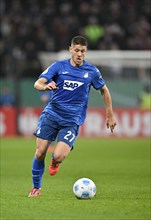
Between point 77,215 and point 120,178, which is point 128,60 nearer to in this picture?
point 120,178

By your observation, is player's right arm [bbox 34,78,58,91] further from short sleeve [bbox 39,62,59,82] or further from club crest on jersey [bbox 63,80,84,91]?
club crest on jersey [bbox 63,80,84,91]

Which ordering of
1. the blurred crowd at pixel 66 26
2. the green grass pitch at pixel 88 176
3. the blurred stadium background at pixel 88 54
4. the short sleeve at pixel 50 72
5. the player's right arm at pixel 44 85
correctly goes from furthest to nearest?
the blurred crowd at pixel 66 26 < the blurred stadium background at pixel 88 54 < the short sleeve at pixel 50 72 < the player's right arm at pixel 44 85 < the green grass pitch at pixel 88 176

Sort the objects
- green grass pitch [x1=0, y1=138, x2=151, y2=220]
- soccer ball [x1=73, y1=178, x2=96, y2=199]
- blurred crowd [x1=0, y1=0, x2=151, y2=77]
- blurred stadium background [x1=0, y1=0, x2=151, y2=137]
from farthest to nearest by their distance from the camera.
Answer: blurred crowd [x1=0, y1=0, x2=151, y2=77] < blurred stadium background [x1=0, y1=0, x2=151, y2=137] < soccer ball [x1=73, y1=178, x2=96, y2=199] < green grass pitch [x1=0, y1=138, x2=151, y2=220]

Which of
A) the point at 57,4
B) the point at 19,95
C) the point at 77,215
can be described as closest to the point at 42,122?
the point at 77,215

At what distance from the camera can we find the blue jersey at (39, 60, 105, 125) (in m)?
9.61

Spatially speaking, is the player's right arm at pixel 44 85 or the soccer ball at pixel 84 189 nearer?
the player's right arm at pixel 44 85

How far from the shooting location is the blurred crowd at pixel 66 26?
25219 millimetres

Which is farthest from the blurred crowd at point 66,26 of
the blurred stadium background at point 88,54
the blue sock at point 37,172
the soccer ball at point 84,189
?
the soccer ball at point 84,189

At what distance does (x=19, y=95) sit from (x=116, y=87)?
3.43 meters

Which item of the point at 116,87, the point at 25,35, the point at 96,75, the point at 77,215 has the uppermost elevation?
the point at 96,75

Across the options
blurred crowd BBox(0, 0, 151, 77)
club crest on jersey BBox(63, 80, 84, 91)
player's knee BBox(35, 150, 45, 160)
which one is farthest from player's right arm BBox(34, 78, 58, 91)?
blurred crowd BBox(0, 0, 151, 77)

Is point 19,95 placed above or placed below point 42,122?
below

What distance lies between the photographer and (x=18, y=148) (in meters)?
20.0

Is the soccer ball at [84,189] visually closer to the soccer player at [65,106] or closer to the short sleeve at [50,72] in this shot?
the soccer player at [65,106]
